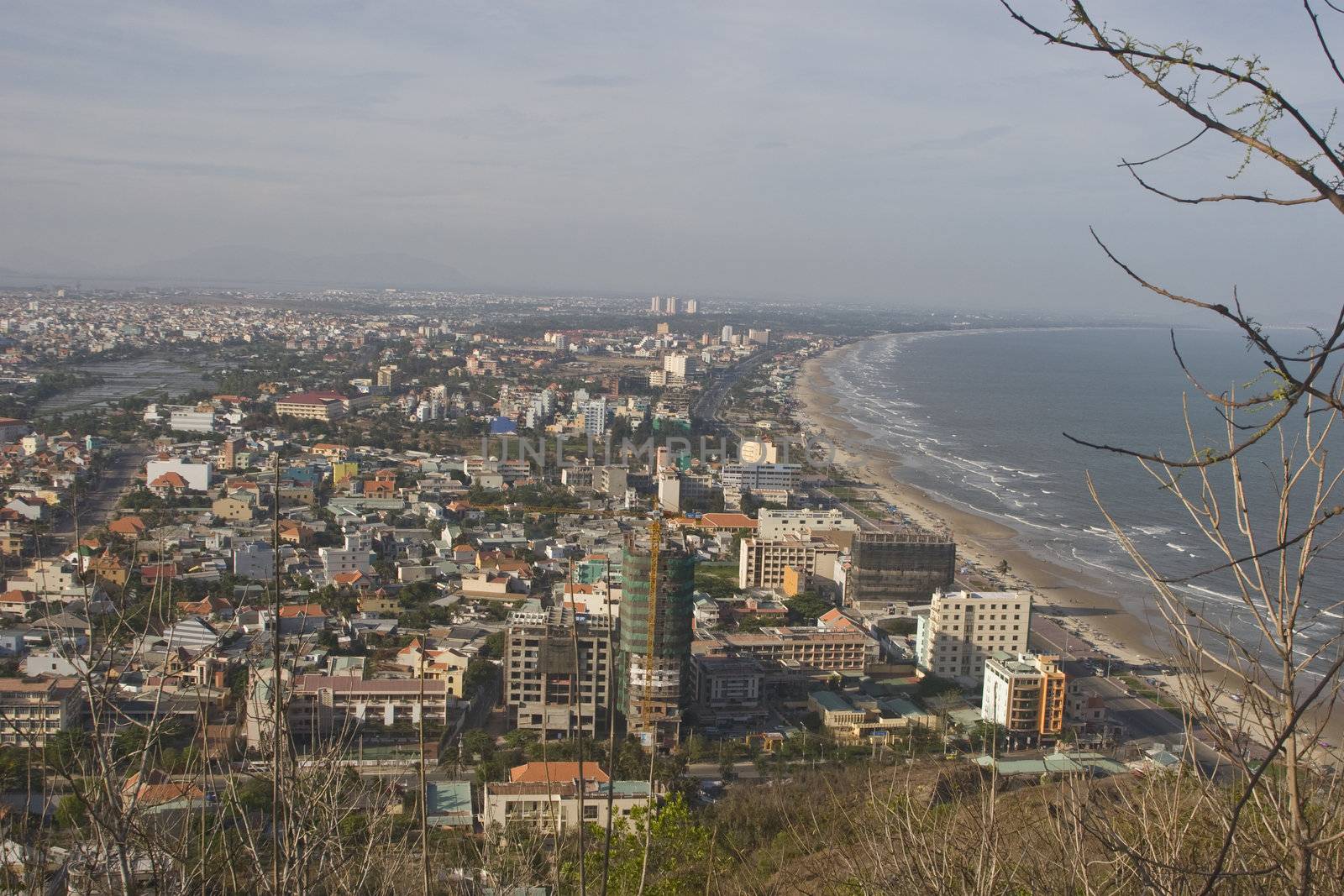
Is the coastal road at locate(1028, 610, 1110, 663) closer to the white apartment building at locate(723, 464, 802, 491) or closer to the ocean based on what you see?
the ocean

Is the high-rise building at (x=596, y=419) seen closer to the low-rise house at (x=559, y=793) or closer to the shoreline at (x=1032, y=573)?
the shoreline at (x=1032, y=573)

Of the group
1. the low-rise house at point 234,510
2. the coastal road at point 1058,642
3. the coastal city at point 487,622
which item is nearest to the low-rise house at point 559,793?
the coastal city at point 487,622

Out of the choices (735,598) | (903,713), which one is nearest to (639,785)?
(903,713)

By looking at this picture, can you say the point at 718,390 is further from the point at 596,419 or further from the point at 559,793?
the point at 559,793

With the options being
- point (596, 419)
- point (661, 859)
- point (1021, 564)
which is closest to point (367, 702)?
point (661, 859)

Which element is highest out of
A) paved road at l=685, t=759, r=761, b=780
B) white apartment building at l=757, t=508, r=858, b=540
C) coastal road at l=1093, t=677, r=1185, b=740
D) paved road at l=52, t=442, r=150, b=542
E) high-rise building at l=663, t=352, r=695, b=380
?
high-rise building at l=663, t=352, r=695, b=380

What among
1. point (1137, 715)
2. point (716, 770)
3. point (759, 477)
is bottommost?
point (716, 770)

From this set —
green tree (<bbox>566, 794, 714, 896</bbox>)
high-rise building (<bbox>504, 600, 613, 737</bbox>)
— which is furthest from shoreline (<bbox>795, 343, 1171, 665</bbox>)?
high-rise building (<bbox>504, 600, 613, 737</bbox>)
